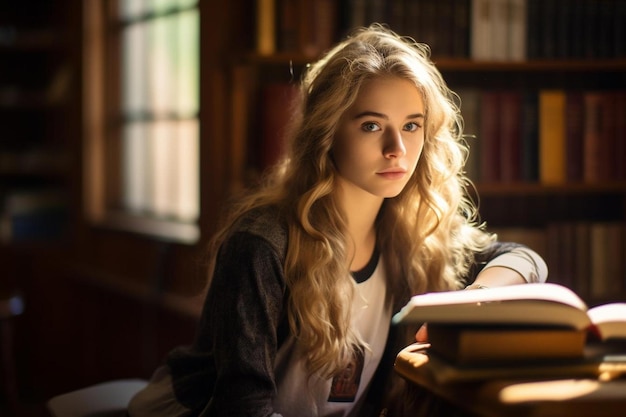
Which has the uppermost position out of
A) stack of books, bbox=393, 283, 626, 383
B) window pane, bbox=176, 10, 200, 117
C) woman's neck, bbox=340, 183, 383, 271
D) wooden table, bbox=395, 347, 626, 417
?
window pane, bbox=176, 10, 200, 117

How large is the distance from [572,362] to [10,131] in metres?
3.61

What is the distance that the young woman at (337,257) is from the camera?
1318 millimetres

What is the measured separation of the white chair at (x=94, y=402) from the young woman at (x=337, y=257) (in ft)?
0.24

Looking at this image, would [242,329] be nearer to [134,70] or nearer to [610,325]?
[610,325]

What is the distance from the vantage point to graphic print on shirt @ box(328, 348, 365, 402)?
1419mm

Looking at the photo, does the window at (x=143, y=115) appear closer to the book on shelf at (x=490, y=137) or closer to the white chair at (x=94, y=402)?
the book on shelf at (x=490, y=137)

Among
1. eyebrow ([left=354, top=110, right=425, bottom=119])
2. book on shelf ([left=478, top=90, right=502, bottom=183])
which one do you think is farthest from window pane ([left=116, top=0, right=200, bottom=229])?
eyebrow ([left=354, top=110, right=425, bottom=119])

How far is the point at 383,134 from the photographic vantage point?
53.9 inches

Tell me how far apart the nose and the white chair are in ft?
2.24

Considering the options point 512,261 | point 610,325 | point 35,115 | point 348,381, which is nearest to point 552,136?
point 512,261

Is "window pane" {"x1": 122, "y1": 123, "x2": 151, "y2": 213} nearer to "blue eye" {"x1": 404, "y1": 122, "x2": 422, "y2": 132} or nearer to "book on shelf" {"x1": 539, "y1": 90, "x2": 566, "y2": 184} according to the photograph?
"book on shelf" {"x1": 539, "y1": 90, "x2": 566, "y2": 184}

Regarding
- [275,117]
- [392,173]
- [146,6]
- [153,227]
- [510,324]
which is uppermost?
[146,6]

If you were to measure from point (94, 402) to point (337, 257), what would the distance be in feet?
1.76

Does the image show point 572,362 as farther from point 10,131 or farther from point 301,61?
point 10,131
